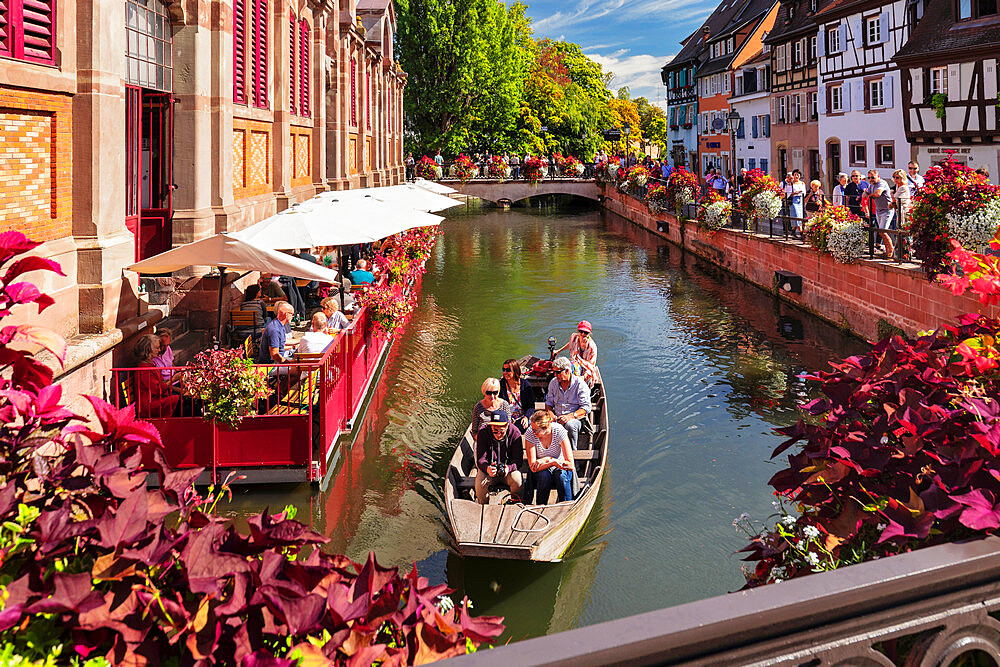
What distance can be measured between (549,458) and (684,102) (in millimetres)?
69267

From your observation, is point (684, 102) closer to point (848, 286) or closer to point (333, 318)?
point (848, 286)

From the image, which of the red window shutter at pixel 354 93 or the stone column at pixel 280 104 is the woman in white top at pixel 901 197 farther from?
the red window shutter at pixel 354 93

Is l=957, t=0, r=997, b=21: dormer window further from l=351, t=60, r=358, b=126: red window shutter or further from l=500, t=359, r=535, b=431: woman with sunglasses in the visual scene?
l=500, t=359, r=535, b=431: woman with sunglasses

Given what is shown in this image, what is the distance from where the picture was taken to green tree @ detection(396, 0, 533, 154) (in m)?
57.6

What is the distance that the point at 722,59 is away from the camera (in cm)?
6206

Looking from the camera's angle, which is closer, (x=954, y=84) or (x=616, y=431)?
(x=616, y=431)

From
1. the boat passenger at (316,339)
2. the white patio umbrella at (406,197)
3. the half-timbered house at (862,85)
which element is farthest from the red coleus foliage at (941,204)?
the half-timbered house at (862,85)

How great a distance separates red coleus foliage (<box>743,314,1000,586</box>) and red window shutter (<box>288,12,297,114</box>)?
16649mm

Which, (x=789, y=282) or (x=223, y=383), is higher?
(x=789, y=282)

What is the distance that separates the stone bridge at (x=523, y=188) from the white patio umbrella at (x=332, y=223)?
1718 inches

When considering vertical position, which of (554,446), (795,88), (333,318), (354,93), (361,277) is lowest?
(554,446)

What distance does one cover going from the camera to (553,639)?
179 cm

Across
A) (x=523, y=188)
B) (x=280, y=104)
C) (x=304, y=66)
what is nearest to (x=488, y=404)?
(x=280, y=104)

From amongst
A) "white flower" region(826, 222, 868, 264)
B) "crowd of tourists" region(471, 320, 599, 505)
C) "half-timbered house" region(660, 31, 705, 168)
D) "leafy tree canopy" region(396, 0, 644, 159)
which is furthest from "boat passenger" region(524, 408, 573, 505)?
"half-timbered house" region(660, 31, 705, 168)
